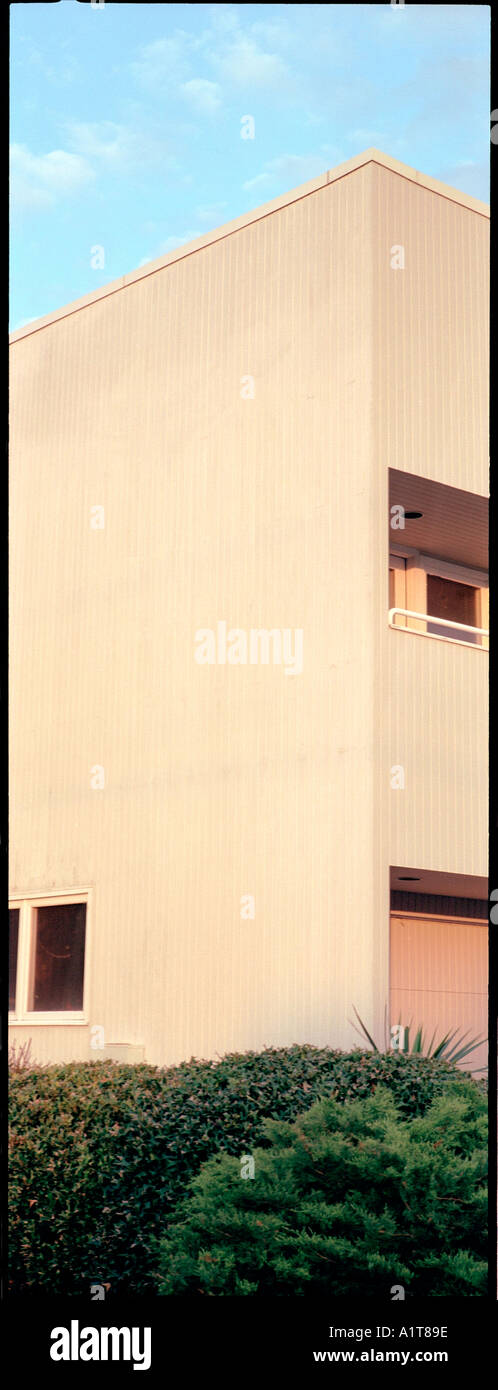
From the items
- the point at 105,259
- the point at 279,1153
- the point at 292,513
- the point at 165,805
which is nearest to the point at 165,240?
the point at 105,259

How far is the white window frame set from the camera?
1117cm

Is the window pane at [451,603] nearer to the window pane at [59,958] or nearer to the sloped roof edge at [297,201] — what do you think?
the sloped roof edge at [297,201]

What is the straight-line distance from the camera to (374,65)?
594cm

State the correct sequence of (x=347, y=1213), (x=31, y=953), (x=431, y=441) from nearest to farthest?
(x=347, y=1213) < (x=431, y=441) < (x=31, y=953)

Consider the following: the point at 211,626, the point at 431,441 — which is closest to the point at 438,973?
the point at 211,626

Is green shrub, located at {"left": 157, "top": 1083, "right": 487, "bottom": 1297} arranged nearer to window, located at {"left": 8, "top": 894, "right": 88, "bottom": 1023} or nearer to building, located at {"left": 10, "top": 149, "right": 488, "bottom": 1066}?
building, located at {"left": 10, "top": 149, "right": 488, "bottom": 1066}

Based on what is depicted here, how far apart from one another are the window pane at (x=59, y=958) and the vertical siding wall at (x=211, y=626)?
0.80 feet

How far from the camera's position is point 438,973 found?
12.6 meters

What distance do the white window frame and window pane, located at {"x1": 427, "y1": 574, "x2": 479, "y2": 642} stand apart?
402cm

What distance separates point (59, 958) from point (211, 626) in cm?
300

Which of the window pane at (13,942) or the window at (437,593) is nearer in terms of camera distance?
the window pane at (13,942)

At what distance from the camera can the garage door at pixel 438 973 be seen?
12484 millimetres

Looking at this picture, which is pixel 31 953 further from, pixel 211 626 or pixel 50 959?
pixel 211 626

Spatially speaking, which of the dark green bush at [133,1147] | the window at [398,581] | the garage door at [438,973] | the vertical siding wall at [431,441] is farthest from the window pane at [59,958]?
the window at [398,581]
